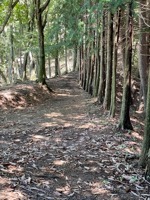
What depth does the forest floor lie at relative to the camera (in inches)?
217

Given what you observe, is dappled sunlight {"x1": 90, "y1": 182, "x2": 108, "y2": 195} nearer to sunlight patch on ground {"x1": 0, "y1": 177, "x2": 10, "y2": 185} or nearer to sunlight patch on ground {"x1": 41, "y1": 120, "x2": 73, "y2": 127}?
sunlight patch on ground {"x1": 0, "y1": 177, "x2": 10, "y2": 185}

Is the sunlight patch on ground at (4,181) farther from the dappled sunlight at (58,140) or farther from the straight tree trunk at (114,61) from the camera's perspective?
the straight tree trunk at (114,61)

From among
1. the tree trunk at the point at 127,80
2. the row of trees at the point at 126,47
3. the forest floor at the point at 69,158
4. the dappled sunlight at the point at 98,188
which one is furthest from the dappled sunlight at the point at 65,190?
the tree trunk at the point at 127,80

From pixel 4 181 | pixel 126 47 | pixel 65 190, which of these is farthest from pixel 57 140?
pixel 4 181

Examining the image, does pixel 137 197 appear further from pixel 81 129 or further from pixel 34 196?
pixel 81 129

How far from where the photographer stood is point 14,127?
11570 mm

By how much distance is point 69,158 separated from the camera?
7.43 m

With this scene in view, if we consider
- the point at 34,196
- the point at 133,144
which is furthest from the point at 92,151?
the point at 34,196

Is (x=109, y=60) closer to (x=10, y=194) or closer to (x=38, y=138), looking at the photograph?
(x=38, y=138)

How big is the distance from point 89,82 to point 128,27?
43.1 ft

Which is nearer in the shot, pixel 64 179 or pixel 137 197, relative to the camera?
pixel 137 197

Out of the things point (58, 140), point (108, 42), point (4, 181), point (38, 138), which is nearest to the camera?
point (4, 181)

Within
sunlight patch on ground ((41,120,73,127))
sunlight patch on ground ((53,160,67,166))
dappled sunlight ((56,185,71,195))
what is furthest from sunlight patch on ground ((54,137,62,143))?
dappled sunlight ((56,185,71,195))

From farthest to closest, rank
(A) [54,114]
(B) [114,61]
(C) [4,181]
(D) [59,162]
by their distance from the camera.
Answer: (A) [54,114] < (B) [114,61] < (D) [59,162] < (C) [4,181]
